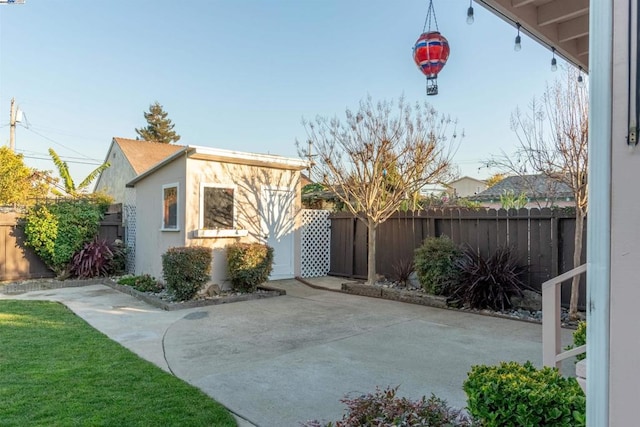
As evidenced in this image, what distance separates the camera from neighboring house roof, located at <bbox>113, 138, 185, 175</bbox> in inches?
722

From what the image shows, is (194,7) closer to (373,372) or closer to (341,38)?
(341,38)

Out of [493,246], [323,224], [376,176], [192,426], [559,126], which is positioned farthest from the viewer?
[323,224]

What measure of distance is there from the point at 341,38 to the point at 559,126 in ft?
20.9

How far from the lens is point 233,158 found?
30.5 feet

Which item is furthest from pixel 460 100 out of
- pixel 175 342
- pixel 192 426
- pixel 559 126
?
pixel 192 426

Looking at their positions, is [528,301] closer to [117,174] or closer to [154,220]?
[154,220]

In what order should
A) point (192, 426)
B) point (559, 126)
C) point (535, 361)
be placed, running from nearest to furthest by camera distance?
point (192, 426), point (535, 361), point (559, 126)

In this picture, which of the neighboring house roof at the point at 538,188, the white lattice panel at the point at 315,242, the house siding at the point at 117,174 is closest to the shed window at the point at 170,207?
the white lattice panel at the point at 315,242

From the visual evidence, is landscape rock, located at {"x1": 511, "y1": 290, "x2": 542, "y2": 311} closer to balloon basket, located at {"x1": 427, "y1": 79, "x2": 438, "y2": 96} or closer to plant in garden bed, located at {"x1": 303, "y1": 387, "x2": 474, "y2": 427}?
balloon basket, located at {"x1": 427, "y1": 79, "x2": 438, "y2": 96}

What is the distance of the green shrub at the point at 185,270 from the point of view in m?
7.64

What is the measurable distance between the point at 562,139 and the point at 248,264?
6.12m

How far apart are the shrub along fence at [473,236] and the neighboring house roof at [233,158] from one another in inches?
84.9

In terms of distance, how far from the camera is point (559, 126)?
20.5ft

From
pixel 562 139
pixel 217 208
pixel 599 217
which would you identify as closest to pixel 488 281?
pixel 562 139
